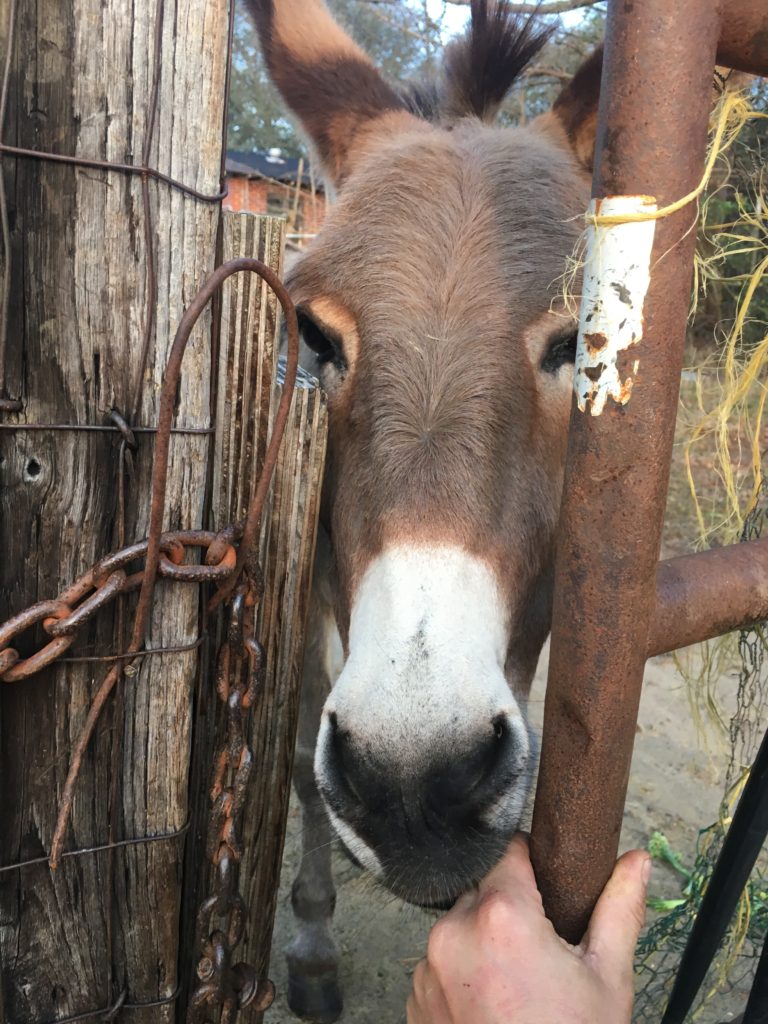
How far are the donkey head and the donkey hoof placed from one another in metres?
1.67

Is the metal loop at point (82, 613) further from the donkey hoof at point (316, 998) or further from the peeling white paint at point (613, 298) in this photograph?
the donkey hoof at point (316, 998)

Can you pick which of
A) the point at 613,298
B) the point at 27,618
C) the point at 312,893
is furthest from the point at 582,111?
the point at 312,893

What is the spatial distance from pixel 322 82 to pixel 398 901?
331 centimetres

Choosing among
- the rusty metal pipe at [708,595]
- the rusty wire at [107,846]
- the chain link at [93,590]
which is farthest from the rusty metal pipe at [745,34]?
the rusty wire at [107,846]

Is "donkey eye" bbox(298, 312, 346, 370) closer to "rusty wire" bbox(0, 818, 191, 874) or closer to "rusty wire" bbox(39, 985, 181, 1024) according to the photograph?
"rusty wire" bbox(0, 818, 191, 874)

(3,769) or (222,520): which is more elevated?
(222,520)

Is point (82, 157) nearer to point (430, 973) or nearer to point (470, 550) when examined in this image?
point (470, 550)

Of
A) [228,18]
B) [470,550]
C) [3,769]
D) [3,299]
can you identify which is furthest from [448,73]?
[3,769]

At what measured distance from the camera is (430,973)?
1.13 meters

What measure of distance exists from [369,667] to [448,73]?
2500mm

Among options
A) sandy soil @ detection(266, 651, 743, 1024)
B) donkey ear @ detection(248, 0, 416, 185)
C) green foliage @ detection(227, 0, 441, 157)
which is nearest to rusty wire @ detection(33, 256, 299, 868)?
green foliage @ detection(227, 0, 441, 157)

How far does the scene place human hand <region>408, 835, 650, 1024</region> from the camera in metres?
0.98

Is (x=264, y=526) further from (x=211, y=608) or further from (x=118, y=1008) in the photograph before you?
(x=118, y=1008)

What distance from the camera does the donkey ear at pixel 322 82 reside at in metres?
2.40
